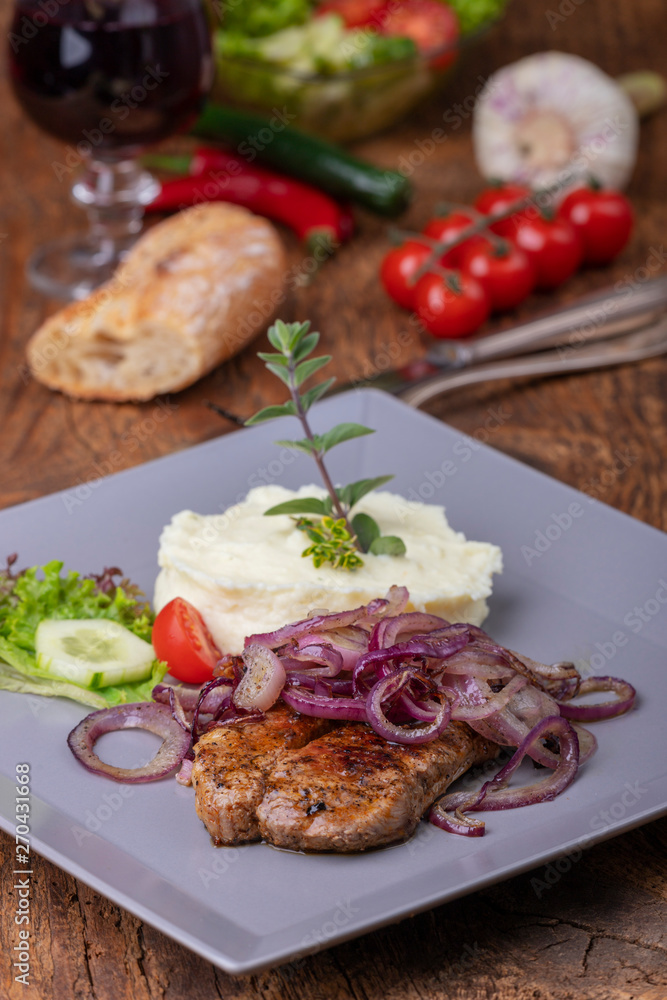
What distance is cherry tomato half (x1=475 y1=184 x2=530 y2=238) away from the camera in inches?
230

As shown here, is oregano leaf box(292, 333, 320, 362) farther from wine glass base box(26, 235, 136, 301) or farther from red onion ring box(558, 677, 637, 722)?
wine glass base box(26, 235, 136, 301)

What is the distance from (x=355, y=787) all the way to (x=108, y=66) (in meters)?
3.61

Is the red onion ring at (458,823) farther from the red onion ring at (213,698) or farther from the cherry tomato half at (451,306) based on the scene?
the cherry tomato half at (451,306)

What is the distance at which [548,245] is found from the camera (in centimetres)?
566

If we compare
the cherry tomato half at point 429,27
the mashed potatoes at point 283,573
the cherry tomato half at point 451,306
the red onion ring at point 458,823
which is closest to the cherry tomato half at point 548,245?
the cherry tomato half at point 451,306

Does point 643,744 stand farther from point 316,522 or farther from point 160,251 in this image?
point 160,251

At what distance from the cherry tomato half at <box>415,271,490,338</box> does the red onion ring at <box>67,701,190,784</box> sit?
311cm

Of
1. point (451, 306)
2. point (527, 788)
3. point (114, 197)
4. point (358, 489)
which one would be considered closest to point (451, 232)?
point (451, 306)

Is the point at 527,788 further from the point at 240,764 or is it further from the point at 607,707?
the point at 240,764

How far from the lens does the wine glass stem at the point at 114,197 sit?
544 centimetres

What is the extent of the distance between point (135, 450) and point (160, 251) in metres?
1.09

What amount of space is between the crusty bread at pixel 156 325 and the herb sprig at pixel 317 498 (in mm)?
1763

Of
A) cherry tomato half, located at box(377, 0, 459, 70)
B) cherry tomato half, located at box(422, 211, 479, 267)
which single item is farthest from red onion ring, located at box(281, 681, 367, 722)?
cherry tomato half, located at box(377, 0, 459, 70)

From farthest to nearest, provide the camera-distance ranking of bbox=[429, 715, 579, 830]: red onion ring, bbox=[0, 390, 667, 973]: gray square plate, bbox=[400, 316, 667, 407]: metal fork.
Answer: bbox=[400, 316, 667, 407]: metal fork → bbox=[429, 715, 579, 830]: red onion ring → bbox=[0, 390, 667, 973]: gray square plate
